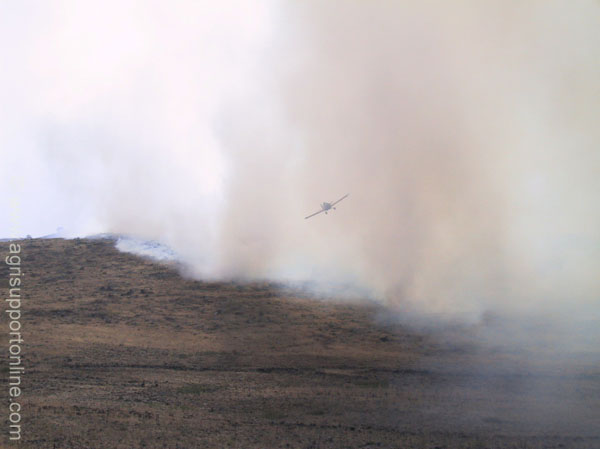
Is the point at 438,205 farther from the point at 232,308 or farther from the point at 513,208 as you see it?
the point at 232,308

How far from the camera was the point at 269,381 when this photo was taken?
2566 cm

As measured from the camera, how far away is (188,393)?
81.3 feet

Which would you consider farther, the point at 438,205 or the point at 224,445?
the point at 438,205

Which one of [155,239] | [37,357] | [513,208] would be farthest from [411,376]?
[155,239]

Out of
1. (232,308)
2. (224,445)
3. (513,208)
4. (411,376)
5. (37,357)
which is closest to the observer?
(224,445)

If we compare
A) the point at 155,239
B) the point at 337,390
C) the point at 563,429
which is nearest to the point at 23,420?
the point at 337,390

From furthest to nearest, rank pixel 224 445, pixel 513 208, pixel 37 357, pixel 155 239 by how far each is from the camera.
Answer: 1. pixel 155 239
2. pixel 513 208
3. pixel 37 357
4. pixel 224 445

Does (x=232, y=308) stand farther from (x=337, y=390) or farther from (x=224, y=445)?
(x=224, y=445)

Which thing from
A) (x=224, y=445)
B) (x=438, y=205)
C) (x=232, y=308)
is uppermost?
(x=438, y=205)

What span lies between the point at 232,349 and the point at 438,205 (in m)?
19.7

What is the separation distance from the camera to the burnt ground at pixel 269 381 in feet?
68.4

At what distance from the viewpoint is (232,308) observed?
35.9m

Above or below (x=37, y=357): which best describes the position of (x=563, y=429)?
below

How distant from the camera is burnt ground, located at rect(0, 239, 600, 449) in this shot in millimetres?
20859
